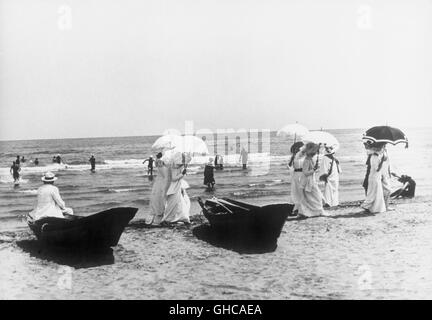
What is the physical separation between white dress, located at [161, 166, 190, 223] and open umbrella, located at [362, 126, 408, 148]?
16.1 feet

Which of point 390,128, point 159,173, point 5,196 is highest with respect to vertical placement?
point 390,128

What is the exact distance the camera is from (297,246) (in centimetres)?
921

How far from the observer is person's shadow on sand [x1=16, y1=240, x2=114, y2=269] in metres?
8.16

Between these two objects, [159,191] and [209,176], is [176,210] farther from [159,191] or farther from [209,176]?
[209,176]

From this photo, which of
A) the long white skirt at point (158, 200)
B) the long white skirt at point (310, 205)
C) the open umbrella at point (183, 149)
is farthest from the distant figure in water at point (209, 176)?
the open umbrella at point (183, 149)

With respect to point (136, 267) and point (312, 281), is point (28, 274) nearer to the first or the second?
point (136, 267)

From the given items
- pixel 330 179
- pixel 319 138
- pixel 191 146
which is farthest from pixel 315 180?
pixel 191 146

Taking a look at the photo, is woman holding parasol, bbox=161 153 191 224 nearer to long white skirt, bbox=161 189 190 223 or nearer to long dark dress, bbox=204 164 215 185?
long white skirt, bbox=161 189 190 223

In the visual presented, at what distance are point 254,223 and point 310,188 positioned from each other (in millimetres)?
3190

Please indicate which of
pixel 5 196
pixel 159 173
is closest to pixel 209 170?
pixel 5 196

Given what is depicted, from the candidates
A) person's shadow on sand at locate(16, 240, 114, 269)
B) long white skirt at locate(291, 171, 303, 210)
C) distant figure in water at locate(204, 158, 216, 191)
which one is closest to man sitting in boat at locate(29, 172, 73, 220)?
person's shadow on sand at locate(16, 240, 114, 269)

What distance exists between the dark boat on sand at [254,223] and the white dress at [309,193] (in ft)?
8.01

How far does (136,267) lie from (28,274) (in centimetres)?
179

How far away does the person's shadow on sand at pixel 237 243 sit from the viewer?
891cm
